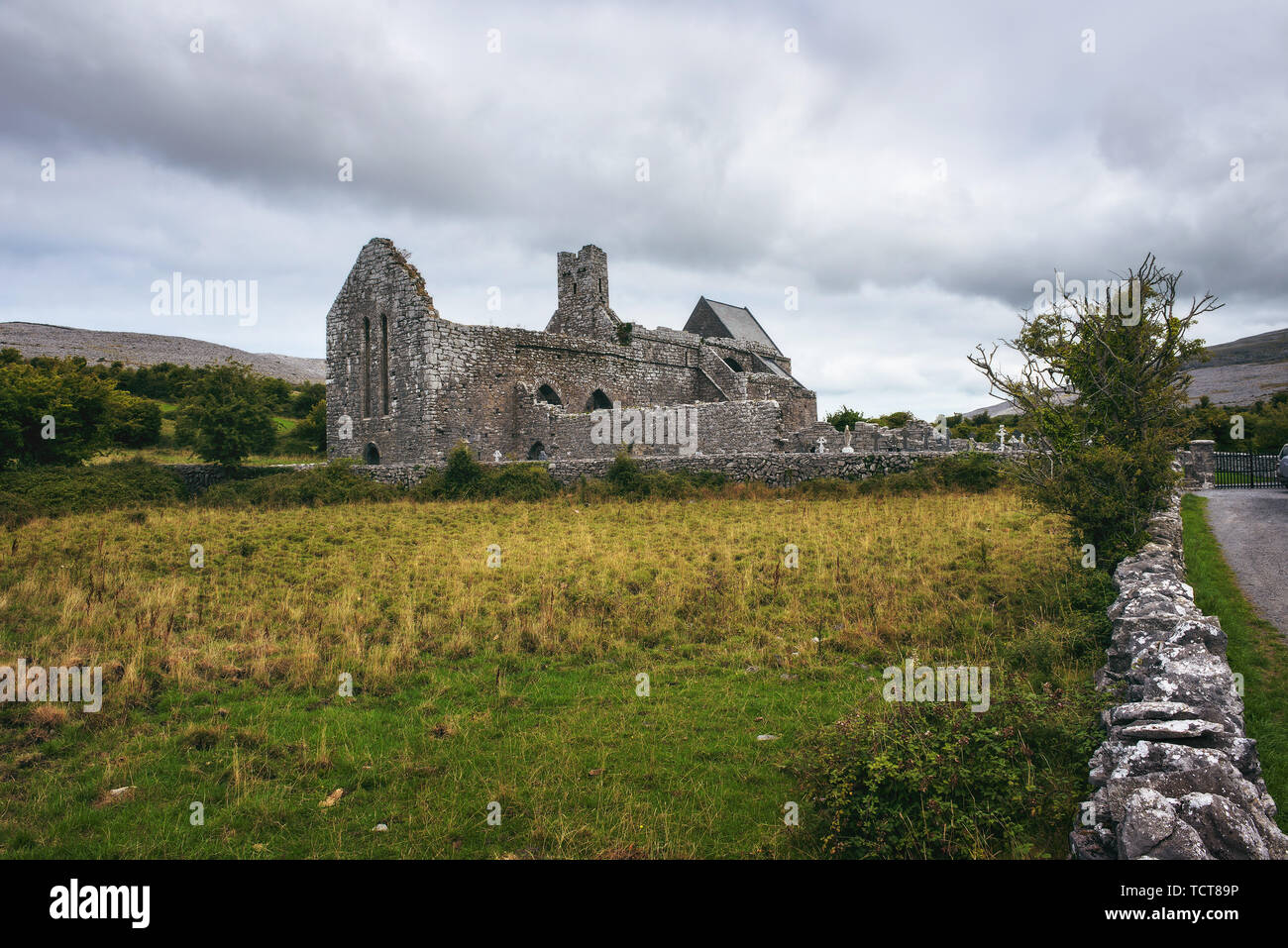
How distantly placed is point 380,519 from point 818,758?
14348 millimetres

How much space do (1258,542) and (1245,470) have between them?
1865 cm

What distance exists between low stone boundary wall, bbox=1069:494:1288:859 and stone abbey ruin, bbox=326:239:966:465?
1785cm

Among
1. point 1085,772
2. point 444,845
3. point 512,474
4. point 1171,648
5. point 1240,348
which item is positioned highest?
point 1240,348

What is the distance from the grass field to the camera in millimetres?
4770

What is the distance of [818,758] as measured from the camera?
5250mm

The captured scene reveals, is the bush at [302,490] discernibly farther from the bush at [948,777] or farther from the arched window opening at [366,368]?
the bush at [948,777]

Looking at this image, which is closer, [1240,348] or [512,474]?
[512,474]

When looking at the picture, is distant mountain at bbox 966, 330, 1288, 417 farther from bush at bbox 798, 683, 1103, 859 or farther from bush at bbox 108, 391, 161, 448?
bush at bbox 798, 683, 1103, 859

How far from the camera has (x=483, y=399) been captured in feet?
87.2

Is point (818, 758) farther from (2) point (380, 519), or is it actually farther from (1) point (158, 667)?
(2) point (380, 519)

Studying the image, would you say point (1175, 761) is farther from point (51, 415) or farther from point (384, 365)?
point (51, 415)

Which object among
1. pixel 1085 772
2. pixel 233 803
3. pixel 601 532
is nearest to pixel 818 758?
pixel 1085 772

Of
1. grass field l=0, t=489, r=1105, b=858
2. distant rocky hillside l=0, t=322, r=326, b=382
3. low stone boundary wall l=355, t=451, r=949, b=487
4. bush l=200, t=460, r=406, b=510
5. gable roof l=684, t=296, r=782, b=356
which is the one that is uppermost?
distant rocky hillside l=0, t=322, r=326, b=382

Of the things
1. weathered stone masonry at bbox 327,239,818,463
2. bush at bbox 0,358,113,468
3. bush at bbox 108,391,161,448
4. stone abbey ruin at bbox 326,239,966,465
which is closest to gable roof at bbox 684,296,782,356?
weathered stone masonry at bbox 327,239,818,463
